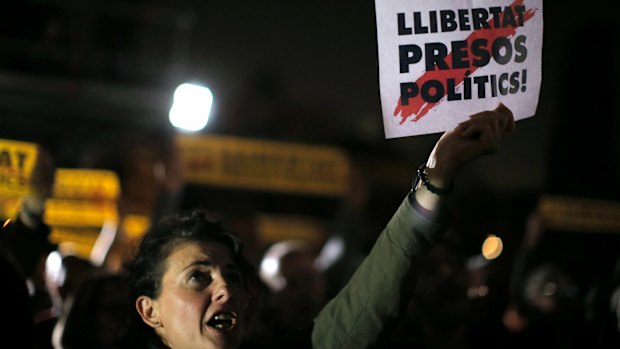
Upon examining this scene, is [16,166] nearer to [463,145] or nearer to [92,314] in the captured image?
[92,314]

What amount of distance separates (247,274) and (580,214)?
6.39 m

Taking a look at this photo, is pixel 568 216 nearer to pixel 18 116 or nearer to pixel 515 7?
pixel 18 116

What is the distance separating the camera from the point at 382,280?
2.94 meters

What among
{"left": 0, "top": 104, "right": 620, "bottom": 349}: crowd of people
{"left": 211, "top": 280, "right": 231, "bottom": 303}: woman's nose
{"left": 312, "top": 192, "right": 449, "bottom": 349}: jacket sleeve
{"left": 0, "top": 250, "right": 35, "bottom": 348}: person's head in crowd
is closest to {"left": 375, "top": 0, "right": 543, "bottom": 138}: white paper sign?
{"left": 0, "top": 104, "right": 620, "bottom": 349}: crowd of people

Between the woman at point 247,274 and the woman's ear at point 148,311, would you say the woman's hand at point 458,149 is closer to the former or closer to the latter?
the woman at point 247,274

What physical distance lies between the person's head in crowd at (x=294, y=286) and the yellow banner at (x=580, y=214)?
3132 millimetres

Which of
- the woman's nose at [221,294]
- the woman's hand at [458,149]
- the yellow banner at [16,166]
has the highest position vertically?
the woman's hand at [458,149]

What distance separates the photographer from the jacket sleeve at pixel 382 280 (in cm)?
286

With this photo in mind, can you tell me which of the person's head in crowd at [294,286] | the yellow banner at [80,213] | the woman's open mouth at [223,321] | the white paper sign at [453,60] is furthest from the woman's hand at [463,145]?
the yellow banner at [80,213]

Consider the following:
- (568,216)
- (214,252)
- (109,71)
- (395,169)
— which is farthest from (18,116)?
(395,169)

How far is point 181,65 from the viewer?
14.6 metres

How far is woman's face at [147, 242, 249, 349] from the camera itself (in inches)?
125

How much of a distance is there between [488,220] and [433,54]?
482 inches

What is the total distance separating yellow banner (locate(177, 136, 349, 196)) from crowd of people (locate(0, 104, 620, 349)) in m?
5.14
